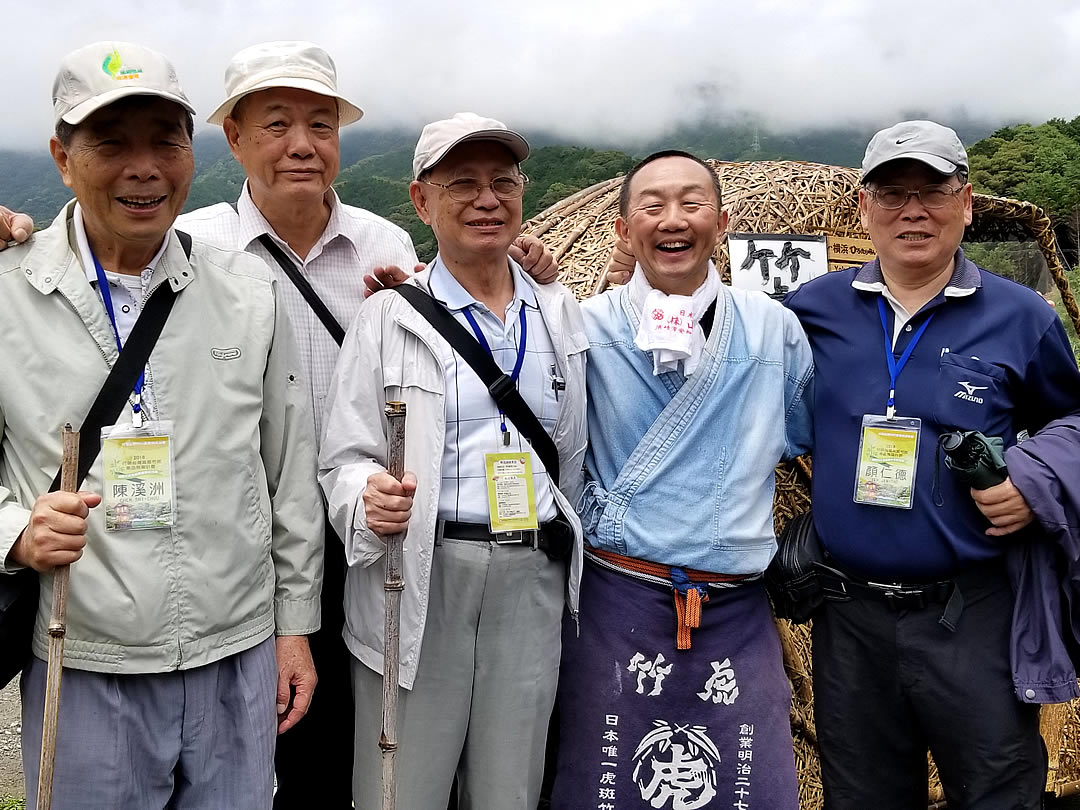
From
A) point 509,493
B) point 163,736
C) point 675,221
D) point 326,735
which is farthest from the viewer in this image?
point 326,735

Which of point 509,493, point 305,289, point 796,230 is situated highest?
point 796,230

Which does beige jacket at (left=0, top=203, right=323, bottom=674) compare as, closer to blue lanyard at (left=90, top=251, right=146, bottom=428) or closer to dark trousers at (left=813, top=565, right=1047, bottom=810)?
blue lanyard at (left=90, top=251, right=146, bottom=428)

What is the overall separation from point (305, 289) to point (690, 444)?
1497 mm

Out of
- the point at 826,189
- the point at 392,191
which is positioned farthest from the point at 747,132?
the point at 826,189

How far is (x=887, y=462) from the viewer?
11.0ft

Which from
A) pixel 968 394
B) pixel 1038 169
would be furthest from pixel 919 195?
pixel 1038 169

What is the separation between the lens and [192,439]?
8.48ft

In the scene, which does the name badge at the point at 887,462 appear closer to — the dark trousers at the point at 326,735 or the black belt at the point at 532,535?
the black belt at the point at 532,535

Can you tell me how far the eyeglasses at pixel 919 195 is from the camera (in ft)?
11.4

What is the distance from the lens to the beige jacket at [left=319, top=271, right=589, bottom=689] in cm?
294

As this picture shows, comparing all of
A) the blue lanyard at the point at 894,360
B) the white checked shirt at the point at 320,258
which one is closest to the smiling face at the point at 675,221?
the blue lanyard at the point at 894,360

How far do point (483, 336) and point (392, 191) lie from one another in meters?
18.0

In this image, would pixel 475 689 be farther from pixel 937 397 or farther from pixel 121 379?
pixel 937 397

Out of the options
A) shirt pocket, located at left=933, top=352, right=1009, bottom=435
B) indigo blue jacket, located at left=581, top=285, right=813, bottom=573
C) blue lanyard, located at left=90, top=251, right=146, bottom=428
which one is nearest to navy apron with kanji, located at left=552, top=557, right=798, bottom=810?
indigo blue jacket, located at left=581, top=285, right=813, bottom=573
